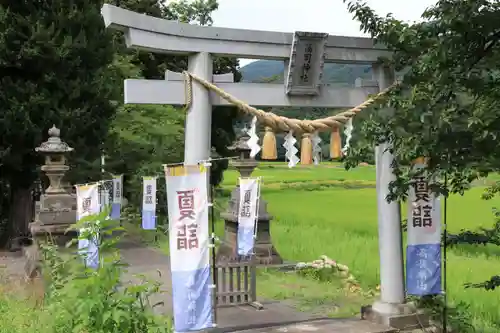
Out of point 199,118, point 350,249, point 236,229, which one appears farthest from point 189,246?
point 236,229

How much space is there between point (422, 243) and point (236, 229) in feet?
23.9

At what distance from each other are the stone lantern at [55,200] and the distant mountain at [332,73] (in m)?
4.57

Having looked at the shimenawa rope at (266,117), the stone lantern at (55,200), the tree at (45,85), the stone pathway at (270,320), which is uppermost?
the tree at (45,85)

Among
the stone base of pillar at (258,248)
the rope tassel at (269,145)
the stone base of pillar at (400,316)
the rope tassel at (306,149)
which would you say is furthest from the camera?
the stone base of pillar at (258,248)

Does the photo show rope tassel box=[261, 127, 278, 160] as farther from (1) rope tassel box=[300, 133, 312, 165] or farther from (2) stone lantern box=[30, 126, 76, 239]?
(2) stone lantern box=[30, 126, 76, 239]

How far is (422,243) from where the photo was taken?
261 inches

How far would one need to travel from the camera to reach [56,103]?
14.4m

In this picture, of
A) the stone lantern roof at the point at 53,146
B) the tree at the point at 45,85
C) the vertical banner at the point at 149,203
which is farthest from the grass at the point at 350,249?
the tree at the point at 45,85

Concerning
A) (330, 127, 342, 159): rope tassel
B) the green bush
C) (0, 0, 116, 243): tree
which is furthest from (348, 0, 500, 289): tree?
(0, 0, 116, 243): tree

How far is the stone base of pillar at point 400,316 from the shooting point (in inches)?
264

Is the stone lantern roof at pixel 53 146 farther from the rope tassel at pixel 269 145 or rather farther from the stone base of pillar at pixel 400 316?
the stone base of pillar at pixel 400 316

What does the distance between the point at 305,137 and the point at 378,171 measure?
109 cm

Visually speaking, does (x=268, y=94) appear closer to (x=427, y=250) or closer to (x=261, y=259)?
(x=427, y=250)

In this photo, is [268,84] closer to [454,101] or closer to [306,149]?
[306,149]
